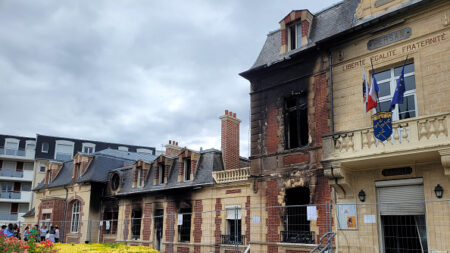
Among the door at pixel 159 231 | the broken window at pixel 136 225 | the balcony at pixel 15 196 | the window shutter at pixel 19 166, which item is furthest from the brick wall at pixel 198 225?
the window shutter at pixel 19 166

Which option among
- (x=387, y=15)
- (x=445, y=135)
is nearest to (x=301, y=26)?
(x=387, y=15)

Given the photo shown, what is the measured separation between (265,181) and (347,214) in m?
→ 4.05

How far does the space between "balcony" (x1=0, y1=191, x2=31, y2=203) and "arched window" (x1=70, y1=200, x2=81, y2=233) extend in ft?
73.9

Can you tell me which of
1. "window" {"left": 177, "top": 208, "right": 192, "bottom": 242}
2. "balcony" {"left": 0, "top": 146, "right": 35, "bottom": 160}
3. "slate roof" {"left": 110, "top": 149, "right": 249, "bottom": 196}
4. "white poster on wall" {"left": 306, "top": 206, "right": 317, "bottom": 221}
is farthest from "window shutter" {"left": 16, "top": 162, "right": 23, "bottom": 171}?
"white poster on wall" {"left": 306, "top": 206, "right": 317, "bottom": 221}

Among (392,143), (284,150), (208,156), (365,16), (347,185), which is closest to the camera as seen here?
(392,143)

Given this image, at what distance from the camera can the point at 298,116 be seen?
16.2 m

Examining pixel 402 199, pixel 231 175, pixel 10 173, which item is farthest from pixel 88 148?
pixel 402 199

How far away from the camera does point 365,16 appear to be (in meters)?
14.7

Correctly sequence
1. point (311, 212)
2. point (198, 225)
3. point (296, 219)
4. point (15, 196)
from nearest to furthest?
1. point (311, 212)
2. point (296, 219)
3. point (198, 225)
4. point (15, 196)

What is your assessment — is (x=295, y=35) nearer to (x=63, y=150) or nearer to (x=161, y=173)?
(x=161, y=173)

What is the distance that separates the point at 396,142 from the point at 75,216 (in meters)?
24.6

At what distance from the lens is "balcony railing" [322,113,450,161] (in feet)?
35.8

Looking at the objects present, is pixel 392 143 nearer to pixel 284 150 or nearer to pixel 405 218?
pixel 405 218

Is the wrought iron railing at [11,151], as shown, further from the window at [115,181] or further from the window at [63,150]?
the window at [115,181]
